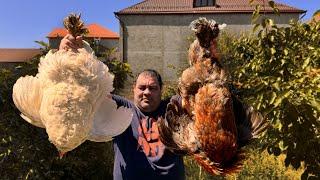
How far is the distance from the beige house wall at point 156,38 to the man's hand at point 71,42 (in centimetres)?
2831

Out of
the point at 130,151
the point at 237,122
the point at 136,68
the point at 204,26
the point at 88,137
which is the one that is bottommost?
the point at 136,68

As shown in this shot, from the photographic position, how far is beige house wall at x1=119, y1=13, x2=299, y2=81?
104 ft

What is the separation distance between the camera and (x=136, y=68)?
32.0 m

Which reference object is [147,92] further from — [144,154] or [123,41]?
[123,41]

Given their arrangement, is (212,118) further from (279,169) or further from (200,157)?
(279,169)

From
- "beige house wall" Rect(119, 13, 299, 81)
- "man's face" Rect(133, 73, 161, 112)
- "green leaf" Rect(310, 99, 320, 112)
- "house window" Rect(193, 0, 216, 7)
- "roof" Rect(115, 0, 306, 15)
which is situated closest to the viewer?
"green leaf" Rect(310, 99, 320, 112)

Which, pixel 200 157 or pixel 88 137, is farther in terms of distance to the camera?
pixel 88 137

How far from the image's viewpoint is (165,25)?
32500 mm

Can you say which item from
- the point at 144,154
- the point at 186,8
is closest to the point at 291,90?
the point at 144,154

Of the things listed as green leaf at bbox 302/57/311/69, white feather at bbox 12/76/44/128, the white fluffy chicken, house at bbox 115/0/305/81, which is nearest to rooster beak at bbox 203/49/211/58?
the white fluffy chicken

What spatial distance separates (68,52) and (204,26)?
2.95 ft

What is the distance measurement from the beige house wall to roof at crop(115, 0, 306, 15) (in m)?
0.29

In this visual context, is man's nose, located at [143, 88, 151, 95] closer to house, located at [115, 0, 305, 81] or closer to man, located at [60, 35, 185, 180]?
man, located at [60, 35, 185, 180]

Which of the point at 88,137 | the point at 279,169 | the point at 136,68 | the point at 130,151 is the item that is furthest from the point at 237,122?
the point at 136,68
